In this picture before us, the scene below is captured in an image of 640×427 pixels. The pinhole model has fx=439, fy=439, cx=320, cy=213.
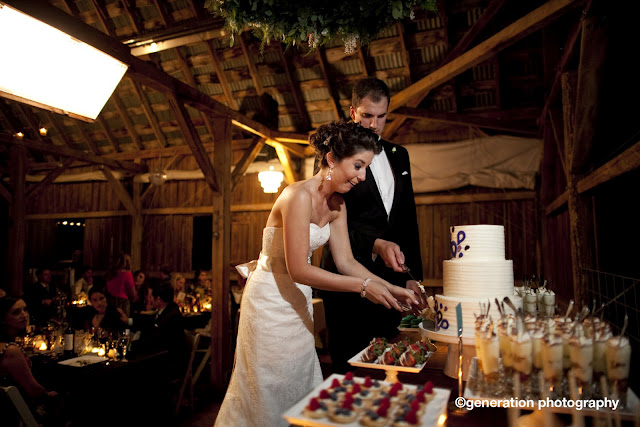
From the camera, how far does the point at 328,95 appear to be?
28.1 ft

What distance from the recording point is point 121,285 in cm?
832

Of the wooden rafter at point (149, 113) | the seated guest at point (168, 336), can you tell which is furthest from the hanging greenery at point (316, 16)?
the wooden rafter at point (149, 113)

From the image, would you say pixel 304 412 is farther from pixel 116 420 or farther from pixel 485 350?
pixel 116 420

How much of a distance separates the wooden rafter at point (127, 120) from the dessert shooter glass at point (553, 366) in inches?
396

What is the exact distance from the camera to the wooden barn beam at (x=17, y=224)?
299 inches

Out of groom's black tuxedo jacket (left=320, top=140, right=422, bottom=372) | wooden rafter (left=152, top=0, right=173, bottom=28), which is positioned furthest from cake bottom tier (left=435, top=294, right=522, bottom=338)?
wooden rafter (left=152, top=0, right=173, bottom=28)

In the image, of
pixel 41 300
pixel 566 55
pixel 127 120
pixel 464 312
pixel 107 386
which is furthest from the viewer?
pixel 127 120

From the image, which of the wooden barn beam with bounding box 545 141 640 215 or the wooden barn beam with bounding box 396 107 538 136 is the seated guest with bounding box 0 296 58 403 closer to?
the wooden barn beam with bounding box 545 141 640 215

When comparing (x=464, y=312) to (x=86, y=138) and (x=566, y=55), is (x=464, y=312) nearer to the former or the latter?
(x=566, y=55)

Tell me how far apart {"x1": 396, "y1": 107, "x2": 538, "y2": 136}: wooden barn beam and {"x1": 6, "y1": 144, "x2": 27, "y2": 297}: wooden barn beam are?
7234 mm

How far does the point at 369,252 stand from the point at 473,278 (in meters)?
0.99

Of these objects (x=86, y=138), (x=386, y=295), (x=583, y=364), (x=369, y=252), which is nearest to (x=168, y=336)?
(x=369, y=252)

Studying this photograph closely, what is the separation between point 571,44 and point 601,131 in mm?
1260

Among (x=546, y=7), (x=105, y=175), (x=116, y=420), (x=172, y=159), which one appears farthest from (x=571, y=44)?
(x=105, y=175)
